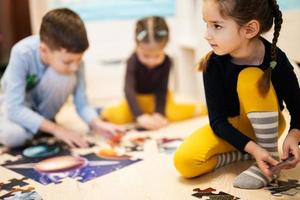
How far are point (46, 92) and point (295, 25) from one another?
88 centimetres

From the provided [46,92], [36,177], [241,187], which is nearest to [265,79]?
[241,187]

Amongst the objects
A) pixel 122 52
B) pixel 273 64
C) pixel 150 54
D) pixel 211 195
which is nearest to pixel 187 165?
pixel 211 195

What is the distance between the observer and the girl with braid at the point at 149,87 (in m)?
1.63

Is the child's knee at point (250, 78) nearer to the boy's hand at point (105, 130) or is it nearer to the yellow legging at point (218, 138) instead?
the yellow legging at point (218, 138)

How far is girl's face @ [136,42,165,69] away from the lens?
5.35 feet

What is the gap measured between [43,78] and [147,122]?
0.45 m

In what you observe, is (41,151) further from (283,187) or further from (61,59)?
(283,187)

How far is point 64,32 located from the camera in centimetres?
128

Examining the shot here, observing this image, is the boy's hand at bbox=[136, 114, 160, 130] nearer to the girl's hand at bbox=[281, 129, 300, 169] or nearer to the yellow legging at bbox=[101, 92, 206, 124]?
the yellow legging at bbox=[101, 92, 206, 124]

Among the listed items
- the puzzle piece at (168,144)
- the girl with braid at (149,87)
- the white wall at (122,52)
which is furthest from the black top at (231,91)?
the white wall at (122,52)

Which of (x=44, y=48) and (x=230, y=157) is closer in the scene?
(x=230, y=157)

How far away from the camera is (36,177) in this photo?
1148 millimetres

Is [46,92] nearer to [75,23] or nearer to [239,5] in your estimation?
[75,23]

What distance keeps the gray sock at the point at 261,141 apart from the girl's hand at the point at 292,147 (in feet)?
0.14
